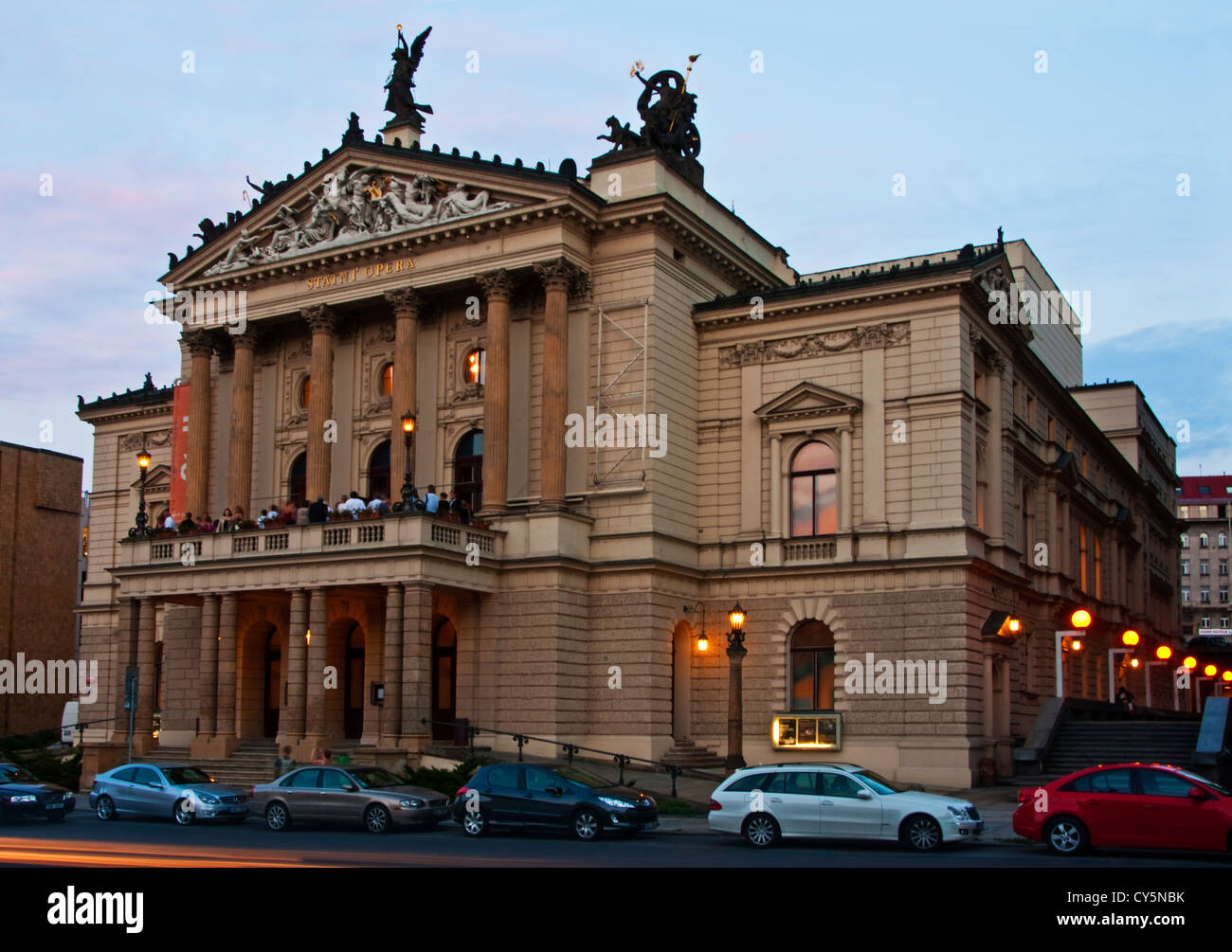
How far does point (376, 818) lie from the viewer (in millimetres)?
27422

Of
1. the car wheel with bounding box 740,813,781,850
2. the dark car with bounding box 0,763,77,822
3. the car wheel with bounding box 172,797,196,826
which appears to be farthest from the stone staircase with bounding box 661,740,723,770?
the dark car with bounding box 0,763,77,822

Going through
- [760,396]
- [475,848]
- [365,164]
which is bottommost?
[475,848]

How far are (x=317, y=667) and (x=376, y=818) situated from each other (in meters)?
12.9

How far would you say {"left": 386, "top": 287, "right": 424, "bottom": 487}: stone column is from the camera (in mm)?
43875

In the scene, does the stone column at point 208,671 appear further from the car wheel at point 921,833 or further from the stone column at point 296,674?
the car wheel at point 921,833

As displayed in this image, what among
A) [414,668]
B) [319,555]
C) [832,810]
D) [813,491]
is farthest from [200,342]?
[832,810]

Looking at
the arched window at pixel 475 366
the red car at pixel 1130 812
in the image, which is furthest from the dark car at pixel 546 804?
the arched window at pixel 475 366

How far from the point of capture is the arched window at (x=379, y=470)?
46094 millimetres

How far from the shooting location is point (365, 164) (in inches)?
1802
